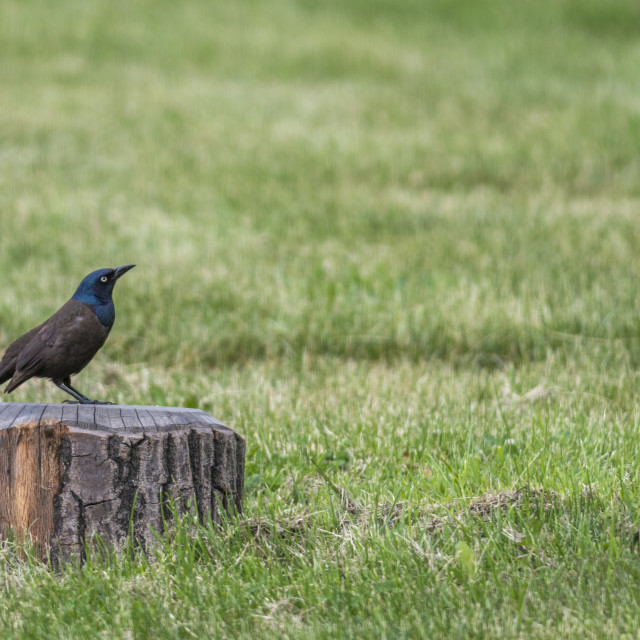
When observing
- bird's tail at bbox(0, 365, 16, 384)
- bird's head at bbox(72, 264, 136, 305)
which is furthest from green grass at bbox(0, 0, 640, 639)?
bird's head at bbox(72, 264, 136, 305)

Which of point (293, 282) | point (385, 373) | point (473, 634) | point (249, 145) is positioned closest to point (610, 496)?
point (473, 634)

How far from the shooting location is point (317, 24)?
2092 cm

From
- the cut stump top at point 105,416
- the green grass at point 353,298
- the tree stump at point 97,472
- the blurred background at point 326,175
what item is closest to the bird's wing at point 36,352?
the cut stump top at point 105,416

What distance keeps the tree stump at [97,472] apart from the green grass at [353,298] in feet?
0.45

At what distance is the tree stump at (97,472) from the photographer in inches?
138

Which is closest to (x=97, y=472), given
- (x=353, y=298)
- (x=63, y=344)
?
(x=63, y=344)

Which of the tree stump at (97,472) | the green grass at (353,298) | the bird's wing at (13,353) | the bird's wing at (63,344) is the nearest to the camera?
the green grass at (353,298)

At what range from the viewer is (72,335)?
160 inches

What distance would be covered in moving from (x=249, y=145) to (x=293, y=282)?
18.6ft

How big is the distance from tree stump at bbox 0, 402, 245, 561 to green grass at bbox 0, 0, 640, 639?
14 centimetres

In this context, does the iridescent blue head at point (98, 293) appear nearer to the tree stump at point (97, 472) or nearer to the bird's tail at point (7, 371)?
the bird's tail at point (7, 371)

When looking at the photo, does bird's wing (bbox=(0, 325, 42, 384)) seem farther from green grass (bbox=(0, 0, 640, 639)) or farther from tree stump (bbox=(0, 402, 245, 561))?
green grass (bbox=(0, 0, 640, 639))

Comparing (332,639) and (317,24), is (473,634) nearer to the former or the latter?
(332,639)

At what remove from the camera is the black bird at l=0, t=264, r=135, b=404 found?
407 cm
